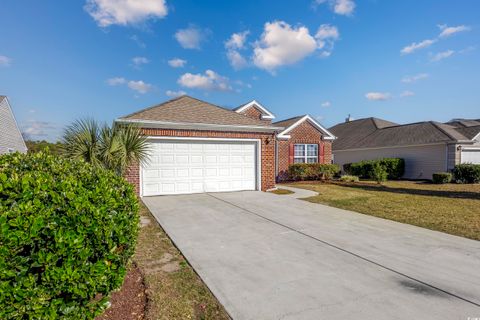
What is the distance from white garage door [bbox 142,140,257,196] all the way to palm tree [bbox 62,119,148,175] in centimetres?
180

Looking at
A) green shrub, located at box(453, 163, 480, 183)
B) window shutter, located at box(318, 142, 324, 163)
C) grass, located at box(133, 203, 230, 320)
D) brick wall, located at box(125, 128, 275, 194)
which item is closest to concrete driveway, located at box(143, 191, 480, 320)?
grass, located at box(133, 203, 230, 320)

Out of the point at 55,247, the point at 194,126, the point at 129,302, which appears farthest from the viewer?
the point at 194,126

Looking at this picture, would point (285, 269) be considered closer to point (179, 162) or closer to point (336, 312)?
point (336, 312)

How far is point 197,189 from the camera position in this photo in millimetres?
10945

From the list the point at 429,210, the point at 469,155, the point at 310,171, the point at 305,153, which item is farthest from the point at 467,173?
the point at 429,210

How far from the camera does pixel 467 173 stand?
16047mm

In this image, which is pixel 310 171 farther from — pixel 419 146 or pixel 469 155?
pixel 469 155

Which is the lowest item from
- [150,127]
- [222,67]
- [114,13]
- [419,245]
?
[419,245]

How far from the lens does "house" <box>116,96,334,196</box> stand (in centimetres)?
1016

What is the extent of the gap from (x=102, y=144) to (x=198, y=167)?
13.1ft

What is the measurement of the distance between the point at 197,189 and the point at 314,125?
11.2 meters

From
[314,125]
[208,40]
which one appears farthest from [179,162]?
[314,125]

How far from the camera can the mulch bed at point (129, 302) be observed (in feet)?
9.14

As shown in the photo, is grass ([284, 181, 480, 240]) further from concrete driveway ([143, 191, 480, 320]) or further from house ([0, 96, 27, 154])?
house ([0, 96, 27, 154])
